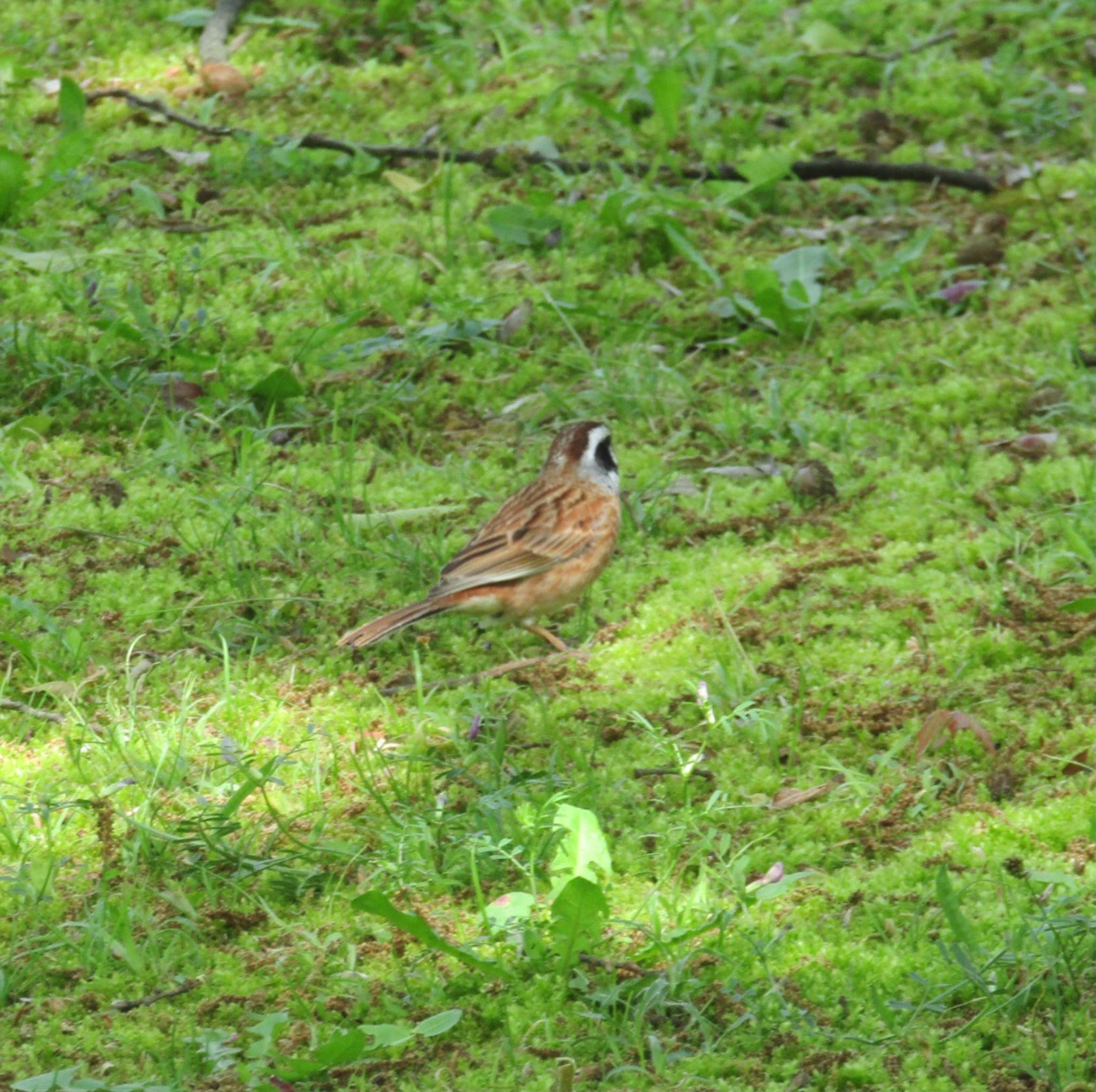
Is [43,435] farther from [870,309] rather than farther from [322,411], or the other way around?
[870,309]

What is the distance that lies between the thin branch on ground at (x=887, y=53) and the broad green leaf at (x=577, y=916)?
25.8 ft

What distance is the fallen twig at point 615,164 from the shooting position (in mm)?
9562

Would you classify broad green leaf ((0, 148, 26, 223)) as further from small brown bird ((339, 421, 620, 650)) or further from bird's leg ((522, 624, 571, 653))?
bird's leg ((522, 624, 571, 653))

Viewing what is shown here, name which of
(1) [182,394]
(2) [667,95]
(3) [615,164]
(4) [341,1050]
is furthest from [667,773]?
(2) [667,95]

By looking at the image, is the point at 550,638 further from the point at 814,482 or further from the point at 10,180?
the point at 10,180

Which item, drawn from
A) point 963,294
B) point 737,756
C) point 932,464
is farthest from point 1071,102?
point 737,756

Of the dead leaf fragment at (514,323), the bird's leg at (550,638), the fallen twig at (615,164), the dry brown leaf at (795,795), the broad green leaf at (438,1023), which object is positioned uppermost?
the broad green leaf at (438,1023)

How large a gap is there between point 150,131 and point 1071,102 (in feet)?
18.8

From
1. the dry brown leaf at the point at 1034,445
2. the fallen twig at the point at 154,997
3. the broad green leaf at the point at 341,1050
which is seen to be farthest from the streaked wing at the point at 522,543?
the broad green leaf at the point at 341,1050

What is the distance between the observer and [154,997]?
13.4 feet

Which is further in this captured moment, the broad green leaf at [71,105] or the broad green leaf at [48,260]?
the broad green leaf at [71,105]

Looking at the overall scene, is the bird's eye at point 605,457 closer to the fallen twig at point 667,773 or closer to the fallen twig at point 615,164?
the fallen twig at point 667,773

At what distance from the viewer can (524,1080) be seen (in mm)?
3891

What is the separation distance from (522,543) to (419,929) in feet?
7.78
